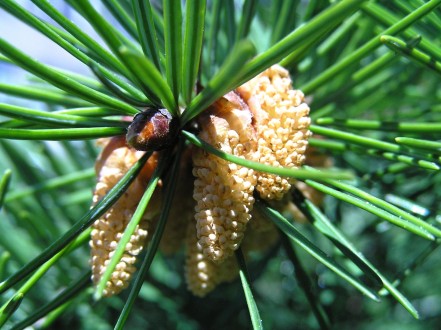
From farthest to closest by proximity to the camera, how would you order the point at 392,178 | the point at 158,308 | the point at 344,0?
the point at 158,308
the point at 392,178
the point at 344,0

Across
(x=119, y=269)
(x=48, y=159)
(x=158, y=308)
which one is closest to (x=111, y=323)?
(x=158, y=308)

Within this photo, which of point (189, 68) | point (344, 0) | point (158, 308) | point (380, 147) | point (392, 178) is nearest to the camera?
point (344, 0)

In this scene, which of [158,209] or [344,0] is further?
[158,209]

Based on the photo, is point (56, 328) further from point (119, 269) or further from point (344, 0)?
point (344, 0)

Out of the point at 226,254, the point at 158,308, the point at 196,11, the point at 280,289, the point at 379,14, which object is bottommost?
the point at 280,289

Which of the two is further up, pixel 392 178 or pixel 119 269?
pixel 119 269
